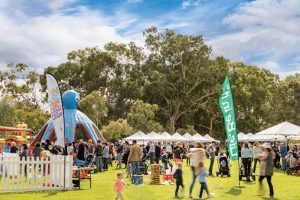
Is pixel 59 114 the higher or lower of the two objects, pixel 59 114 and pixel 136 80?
the lower

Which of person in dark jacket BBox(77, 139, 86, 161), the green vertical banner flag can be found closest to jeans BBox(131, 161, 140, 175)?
person in dark jacket BBox(77, 139, 86, 161)

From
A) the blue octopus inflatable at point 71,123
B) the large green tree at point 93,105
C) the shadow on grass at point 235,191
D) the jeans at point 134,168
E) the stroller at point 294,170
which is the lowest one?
the shadow on grass at point 235,191

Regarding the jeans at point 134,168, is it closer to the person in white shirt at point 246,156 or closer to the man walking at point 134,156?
the man walking at point 134,156

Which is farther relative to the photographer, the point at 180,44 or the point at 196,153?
the point at 180,44

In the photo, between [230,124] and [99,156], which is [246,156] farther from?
[99,156]

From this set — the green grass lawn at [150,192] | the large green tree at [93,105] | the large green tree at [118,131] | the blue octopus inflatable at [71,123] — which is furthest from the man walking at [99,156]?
the large green tree at [93,105]

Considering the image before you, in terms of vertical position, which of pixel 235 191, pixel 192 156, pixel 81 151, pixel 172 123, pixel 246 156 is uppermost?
pixel 172 123

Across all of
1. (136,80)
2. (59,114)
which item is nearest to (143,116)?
(136,80)

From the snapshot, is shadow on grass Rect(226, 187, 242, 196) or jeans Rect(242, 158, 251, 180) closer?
shadow on grass Rect(226, 187, 242, 196)

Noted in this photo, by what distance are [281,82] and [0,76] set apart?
45066 millimetres

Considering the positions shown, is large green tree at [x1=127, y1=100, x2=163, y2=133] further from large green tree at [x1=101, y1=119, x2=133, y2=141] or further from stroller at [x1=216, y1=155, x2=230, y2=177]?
stroller at [x1=216, y1=155, x2=230, y2=177]

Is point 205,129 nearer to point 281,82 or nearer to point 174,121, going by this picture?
point 174,121

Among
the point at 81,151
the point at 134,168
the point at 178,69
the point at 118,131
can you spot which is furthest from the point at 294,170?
the point at 178,69

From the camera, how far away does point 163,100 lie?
59.8 meters
